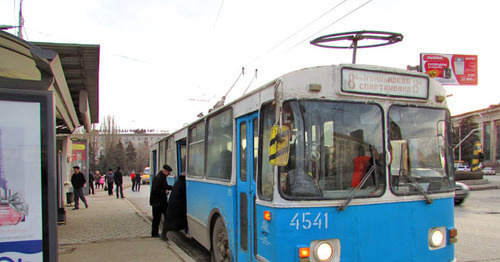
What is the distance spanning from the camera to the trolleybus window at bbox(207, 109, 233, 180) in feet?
19.4

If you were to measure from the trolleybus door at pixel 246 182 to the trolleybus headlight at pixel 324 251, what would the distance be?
1080mm

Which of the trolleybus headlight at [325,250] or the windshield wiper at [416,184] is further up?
the windshield wiper at [416,184]

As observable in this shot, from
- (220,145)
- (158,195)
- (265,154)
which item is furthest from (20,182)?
(158,195)

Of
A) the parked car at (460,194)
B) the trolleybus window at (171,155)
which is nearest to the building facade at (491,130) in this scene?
the parked car at (460,194)

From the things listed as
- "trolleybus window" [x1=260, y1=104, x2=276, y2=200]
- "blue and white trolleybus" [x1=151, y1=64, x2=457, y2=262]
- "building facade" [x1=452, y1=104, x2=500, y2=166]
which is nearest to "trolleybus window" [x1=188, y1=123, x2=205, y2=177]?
"blue and white trolleybus" [x1=151, y1=64, x2=457, y2=262]

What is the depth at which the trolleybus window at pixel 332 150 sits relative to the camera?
413 cm

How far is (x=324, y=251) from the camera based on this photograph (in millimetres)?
4047

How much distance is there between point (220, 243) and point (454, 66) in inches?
729

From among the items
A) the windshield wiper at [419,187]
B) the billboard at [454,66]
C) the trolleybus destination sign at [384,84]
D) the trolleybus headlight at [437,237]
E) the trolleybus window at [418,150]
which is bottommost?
the trolleybus headlight at [437,237]

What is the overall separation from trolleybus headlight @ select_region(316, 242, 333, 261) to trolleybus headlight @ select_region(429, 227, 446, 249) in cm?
133

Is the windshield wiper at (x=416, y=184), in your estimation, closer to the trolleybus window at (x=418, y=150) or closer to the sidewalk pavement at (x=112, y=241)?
the trolleybus window at (x=418, y=150)

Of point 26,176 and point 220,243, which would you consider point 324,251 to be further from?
point 26,176

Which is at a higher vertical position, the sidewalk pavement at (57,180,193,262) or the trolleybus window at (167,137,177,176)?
the trolleybus window at (167,137,177,176)

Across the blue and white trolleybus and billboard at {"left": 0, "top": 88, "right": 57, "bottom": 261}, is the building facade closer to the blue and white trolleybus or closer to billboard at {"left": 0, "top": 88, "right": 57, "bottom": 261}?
the blue and white trolleybus
